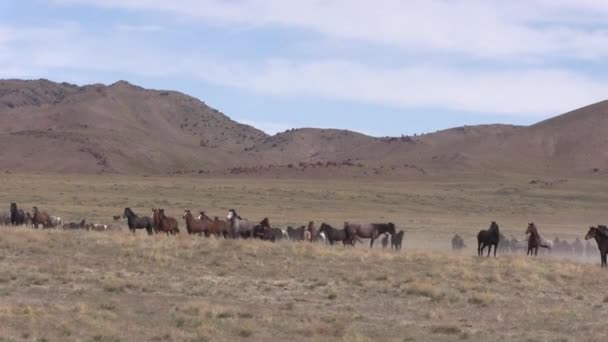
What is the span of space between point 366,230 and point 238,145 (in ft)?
481

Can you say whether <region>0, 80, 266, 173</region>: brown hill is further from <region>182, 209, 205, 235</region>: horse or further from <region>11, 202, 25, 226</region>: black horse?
<region>182, 209, 205, 235</region>: horse

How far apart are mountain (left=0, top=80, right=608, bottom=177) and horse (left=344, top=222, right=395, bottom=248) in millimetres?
64998

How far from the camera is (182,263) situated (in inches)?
1049

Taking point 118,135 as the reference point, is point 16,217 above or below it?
below

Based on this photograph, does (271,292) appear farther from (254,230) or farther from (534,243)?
(534,243)

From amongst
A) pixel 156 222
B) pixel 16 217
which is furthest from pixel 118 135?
pixel 156 222

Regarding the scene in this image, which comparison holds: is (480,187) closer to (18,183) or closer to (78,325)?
(18,183)

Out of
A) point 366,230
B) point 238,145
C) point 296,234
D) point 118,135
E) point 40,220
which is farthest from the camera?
A: point 238,145

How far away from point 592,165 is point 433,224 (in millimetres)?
67439

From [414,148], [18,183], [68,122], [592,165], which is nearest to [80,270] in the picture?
[18,183]

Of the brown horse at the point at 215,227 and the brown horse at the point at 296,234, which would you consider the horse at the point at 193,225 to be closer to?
the brown horse at the point at 215,227

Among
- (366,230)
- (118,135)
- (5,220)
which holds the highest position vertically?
(118,135)

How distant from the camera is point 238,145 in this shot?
182750 mm

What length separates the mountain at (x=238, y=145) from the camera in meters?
119
